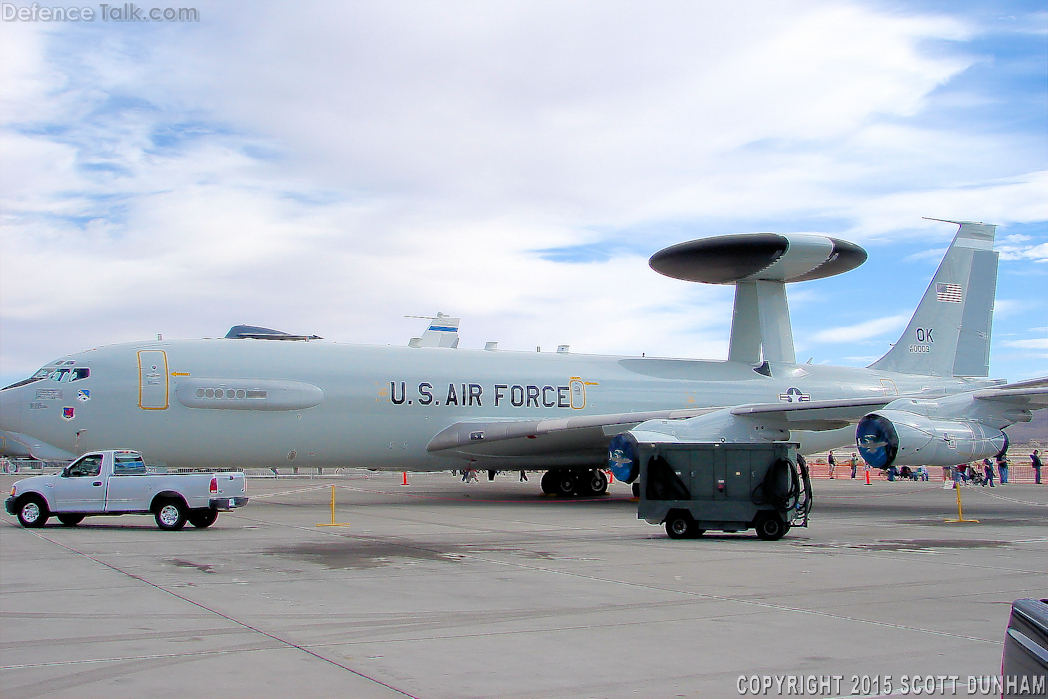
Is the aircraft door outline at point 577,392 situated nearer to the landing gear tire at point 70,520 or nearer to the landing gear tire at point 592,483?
the landing gear tire at point 592,483

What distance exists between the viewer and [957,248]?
31375 millimetres

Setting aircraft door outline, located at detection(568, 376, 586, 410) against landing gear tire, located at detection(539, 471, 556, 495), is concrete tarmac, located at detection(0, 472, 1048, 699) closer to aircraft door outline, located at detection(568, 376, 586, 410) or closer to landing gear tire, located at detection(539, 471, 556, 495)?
aircraft door outline, located at detection(568, 376, 586, 410)

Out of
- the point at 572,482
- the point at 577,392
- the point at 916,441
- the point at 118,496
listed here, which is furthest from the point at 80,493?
the point at 916,441

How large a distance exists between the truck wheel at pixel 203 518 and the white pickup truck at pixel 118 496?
0.06 m

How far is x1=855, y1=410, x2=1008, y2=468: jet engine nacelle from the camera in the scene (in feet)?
62.0

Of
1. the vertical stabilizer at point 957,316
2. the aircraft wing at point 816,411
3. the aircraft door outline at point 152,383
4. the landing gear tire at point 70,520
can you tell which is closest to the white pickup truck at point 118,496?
the landing gear tire at point 70,520

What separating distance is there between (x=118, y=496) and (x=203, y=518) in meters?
1.58

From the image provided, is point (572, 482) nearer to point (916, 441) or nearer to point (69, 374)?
point (916, 441)

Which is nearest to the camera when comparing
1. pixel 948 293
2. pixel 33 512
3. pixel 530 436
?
pixel 33 512

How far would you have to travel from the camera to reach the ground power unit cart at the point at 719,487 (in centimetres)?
Answer: 1512

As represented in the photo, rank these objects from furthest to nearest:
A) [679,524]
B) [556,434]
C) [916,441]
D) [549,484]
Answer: [549,484] < [556,434] < [916,441] < [679,524]

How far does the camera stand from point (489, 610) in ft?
27.0

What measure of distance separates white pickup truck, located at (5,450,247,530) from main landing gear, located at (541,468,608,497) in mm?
14717

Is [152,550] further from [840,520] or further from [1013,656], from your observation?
[840,520]
